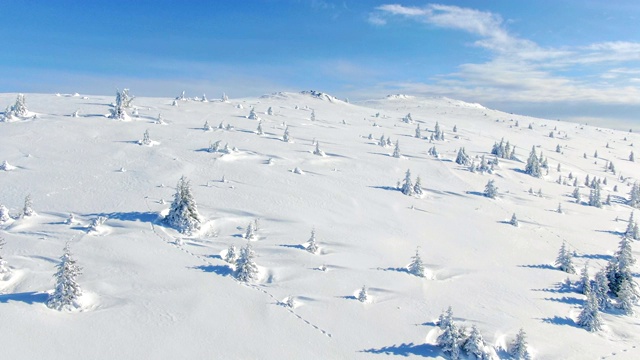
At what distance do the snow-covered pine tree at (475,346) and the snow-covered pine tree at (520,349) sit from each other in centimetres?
167

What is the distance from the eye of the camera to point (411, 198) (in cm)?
4509

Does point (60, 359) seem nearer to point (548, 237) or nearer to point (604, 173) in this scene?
point (548, 237)

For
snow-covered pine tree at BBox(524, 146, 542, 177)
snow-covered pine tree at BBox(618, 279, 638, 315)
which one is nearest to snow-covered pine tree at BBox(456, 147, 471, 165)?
snow-covered pine tree at BBox(524, 146, 542, 177)

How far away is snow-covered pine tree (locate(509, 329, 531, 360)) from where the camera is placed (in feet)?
70.2

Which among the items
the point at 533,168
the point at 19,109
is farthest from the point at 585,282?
the point at 19,109

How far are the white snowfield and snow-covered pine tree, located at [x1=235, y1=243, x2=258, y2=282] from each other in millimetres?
625

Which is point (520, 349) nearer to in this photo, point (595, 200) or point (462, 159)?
point (595, 200)

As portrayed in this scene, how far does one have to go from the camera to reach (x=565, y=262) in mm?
32500

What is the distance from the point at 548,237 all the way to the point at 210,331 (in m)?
32.3

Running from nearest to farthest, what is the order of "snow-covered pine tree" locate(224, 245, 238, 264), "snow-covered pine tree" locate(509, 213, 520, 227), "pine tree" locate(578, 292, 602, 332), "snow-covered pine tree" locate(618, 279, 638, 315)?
"pine tree" locate(578, 292, 602, 332)
"snow-covered pine tree" locate(224, 245, 238, 264)
"snow-covered pine tree" locate(618, 279, 638, 315)
"snow-covered pine tree" locate(509, 213, 520, 227)

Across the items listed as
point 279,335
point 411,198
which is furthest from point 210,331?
point 411,198

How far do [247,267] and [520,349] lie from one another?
15.0m

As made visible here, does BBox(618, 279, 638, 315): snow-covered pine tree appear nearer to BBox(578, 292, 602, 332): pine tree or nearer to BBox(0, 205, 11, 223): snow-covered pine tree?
BBox(578, 292, 602, 332): pine tree

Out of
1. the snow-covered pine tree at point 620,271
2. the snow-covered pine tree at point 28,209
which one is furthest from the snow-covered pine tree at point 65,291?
the snow-covered pine tree at point 620,271
